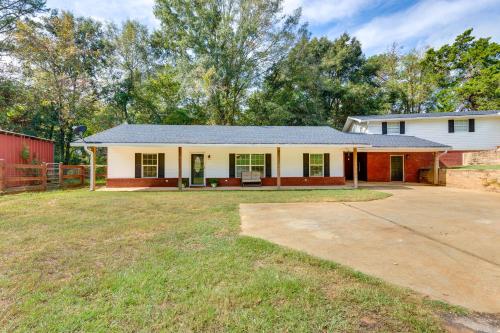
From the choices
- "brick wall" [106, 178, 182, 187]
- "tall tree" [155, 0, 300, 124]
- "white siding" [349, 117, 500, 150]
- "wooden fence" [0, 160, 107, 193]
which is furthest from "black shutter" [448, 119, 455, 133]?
"wooden fence" [0, 160, 107, 193]

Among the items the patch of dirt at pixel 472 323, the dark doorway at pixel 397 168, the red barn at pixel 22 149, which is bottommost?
the patch of dirt at pixel 472 323

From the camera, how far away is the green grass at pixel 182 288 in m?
2.30

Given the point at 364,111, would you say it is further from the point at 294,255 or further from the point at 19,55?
the point at 19,55

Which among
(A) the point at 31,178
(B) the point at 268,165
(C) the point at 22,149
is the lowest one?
(A) the point at 31,178

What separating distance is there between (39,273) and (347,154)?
17.3m

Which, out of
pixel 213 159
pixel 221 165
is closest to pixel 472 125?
pixel 221 165

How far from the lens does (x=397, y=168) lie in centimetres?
1702

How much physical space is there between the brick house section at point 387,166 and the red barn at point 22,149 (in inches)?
774

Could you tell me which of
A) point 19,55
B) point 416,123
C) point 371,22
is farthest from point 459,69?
point 19,55

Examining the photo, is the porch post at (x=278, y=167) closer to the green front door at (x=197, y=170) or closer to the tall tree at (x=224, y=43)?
the green front door at (x=197, y=170)

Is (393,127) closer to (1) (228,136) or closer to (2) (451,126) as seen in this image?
(2) (451,126)

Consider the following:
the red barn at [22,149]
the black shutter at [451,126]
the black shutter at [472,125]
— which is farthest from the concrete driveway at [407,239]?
the black shutter at [472,125]

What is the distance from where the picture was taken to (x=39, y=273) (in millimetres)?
3209

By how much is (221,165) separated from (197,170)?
1.30m
